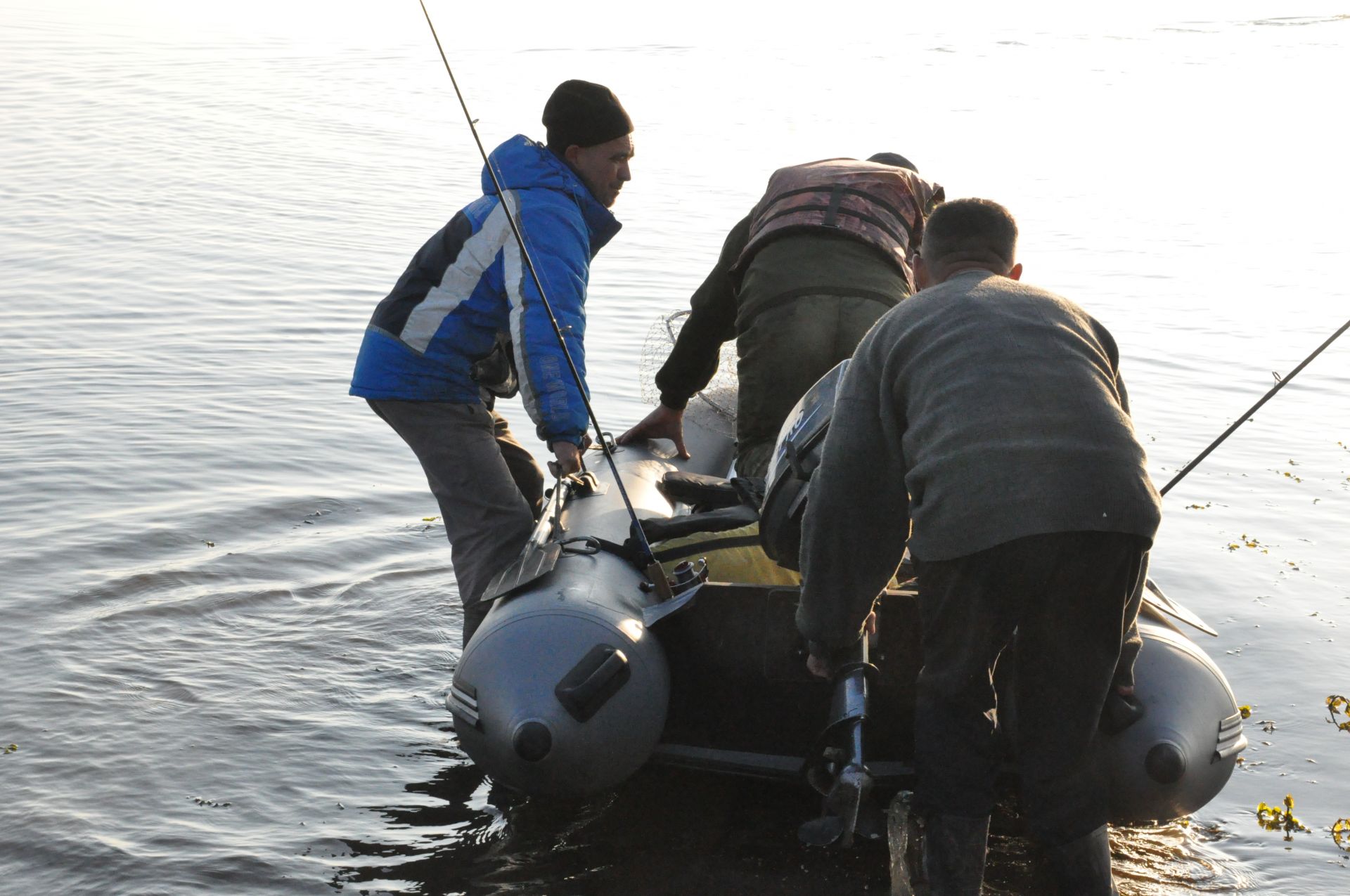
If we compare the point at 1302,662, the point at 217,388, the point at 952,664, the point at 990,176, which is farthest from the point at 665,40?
the point at 952,664

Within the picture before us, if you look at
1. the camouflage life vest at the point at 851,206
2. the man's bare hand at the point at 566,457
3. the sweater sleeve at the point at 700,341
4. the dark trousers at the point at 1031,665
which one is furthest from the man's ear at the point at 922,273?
the sweater sleeve at the point at 700,341

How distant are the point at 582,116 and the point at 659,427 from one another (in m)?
1.58

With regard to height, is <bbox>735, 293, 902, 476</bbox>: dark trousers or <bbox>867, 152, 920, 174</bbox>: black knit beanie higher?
Result: <bbox>867, 152, 920, 174</bbox>: black knit beanie

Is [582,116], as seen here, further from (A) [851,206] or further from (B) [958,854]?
(B) [958,854]

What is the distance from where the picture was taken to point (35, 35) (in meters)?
28.9

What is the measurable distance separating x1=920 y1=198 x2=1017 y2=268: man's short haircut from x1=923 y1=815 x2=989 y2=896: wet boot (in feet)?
4.16

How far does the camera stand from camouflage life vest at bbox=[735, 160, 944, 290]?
4.57 m

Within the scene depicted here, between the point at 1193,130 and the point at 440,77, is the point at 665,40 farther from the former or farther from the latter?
the point at 1193,130

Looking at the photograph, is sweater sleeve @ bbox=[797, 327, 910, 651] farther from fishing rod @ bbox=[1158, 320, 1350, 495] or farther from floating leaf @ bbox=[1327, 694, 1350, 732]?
floating leaf @ bbox=[1327, 694, 1350, 732]

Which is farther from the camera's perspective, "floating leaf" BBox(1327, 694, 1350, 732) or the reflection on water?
"floating leaf" BBox(1327, 694, 1350, 732)

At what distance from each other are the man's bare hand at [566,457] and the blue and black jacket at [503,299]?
23 millimetres

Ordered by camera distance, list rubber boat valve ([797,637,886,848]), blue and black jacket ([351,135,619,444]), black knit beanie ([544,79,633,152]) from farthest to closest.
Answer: black knit beanie ([544,79,633,152]) → blue and black jacket ([351,135,619,444]) → rubber boat valve ([797,637,886,848])

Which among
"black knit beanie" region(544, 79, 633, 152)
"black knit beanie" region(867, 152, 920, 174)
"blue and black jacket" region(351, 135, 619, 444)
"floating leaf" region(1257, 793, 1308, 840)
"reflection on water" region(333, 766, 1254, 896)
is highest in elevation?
"black knit beanie" region(544, 79, 633, 152)

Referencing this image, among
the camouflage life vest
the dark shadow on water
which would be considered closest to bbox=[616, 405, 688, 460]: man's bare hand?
the camouflage life vest
